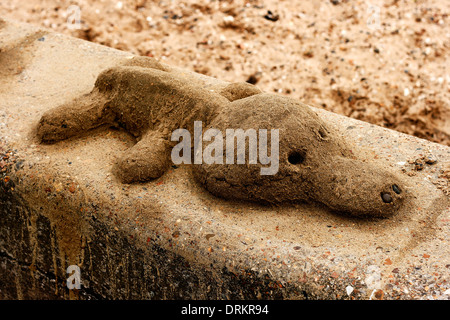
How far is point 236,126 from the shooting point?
2.18 metres

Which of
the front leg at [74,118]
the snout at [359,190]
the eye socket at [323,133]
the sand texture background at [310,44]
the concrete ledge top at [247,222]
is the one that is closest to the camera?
the concrete ledge top at [247,222]

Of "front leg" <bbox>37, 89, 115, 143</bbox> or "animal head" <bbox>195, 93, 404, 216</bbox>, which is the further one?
"front leg" <bbox>37, 89, 115, 143</bbox>

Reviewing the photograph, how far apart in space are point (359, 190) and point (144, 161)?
983 mm

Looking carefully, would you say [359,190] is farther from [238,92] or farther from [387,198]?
[238,92]

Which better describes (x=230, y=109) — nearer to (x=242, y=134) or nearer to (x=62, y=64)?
(x=242, y=134)

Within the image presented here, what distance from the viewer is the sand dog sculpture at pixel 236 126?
208cm

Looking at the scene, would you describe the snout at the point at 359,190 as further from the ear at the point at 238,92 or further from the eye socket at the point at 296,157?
the ear at the point at 238,92

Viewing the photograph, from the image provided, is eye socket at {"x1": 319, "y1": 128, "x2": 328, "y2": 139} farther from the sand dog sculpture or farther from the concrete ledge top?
the concrete ledge top

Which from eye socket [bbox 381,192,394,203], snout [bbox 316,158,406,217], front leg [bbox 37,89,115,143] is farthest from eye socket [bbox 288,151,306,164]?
front leg [bbox 37,89,115,143]

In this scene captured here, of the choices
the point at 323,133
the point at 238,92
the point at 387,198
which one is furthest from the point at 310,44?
the point at 387,198

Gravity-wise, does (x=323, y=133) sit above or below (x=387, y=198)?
above

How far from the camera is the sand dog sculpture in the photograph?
208 centimetres

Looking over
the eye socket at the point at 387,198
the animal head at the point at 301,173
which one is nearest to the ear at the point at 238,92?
the animal head at the point at 301,173
